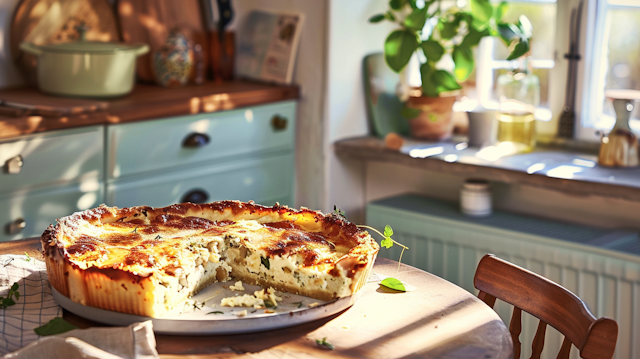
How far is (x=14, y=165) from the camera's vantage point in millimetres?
2172

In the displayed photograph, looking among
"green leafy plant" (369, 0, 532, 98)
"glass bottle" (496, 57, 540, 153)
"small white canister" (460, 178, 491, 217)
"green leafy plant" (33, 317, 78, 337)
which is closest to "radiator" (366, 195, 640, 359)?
"small white canister" (460, 178, 491, 217)

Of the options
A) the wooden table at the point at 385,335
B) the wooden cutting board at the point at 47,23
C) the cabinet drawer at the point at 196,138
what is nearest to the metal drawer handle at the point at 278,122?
the cabinet drawer at the point at 196,138

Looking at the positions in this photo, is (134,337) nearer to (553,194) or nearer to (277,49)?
(553,194)

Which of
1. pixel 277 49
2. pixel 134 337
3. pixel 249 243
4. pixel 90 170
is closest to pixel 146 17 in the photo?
pixel 277 49

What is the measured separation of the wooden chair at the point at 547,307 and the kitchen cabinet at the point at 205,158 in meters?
1.39

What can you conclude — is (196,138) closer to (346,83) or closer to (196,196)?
(196,196)

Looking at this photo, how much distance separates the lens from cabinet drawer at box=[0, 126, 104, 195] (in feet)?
7.14

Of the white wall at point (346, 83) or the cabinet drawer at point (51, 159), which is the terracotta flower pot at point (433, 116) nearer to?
the white wall at point (346, 83)

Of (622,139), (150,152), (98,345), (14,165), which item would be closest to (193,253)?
(98,345)

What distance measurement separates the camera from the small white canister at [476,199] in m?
2.61

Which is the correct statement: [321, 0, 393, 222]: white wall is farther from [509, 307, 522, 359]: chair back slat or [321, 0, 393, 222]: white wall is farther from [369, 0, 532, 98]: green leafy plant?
[509, 307, 522, 359]: chair back slat

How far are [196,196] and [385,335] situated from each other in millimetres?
1651

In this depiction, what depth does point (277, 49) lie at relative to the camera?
3027 millimetres

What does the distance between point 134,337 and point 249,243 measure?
345mm
